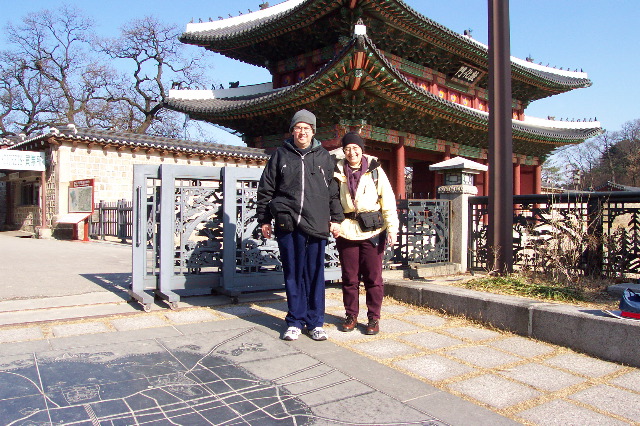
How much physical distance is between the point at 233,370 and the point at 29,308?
2.58m

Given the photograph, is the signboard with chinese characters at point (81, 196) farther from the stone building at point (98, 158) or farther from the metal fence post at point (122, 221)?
the metal fence post at point (122, 221)

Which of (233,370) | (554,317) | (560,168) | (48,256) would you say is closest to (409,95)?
(48,256)

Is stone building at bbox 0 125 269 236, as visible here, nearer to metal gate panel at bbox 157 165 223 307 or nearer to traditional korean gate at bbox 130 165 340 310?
traditional korean gate at bbox 130 165 340 310

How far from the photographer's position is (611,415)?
2.25 meters

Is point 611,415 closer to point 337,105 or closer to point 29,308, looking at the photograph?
point 29,308

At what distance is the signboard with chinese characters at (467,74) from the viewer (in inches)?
706

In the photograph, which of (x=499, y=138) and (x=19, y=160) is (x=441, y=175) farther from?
(x=19, y=160)

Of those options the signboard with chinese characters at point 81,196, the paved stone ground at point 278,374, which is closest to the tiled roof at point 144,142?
the signboard with chinese characters at point 81,196

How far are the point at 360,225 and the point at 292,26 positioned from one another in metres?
12.1

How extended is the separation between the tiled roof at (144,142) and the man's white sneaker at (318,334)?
12.5m

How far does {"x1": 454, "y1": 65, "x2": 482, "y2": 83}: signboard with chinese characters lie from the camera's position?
1794 centimetres

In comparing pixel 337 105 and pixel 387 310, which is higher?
pixel 337 105

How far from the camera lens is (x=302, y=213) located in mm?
3453

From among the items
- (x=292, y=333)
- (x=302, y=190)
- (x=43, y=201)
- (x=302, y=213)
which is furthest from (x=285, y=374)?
(x=43, y=201)
